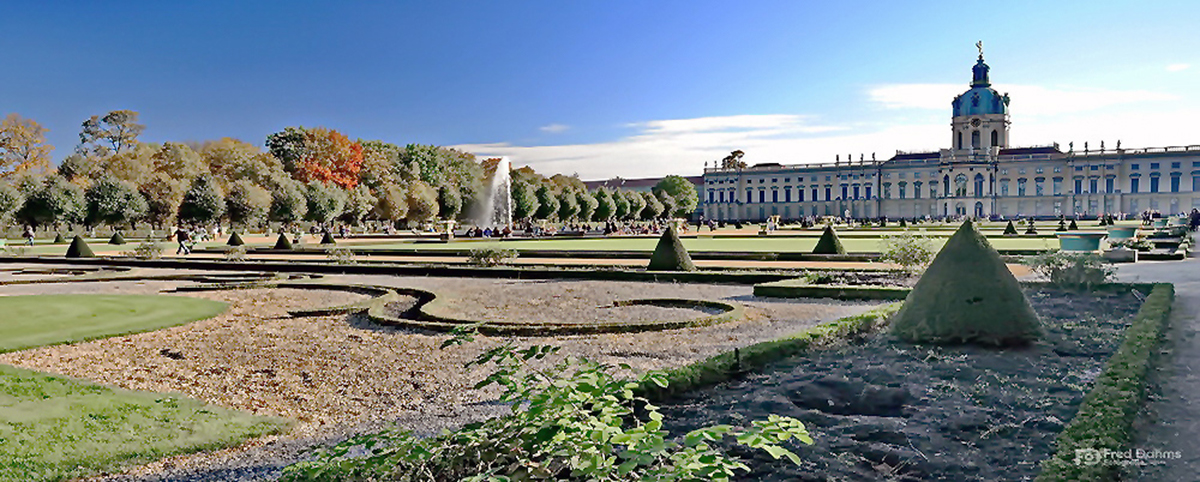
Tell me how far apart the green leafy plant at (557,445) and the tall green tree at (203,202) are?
44.1 meters

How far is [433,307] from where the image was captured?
10617 mm

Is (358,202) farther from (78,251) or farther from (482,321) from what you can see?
(482,321)

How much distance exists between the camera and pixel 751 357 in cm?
563

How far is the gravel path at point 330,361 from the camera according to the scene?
477cm

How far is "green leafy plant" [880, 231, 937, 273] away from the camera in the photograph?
12906mm

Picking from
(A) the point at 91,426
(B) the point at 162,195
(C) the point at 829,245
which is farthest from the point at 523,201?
(A) the point at 91,426

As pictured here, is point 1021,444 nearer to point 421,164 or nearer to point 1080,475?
point 1080,475

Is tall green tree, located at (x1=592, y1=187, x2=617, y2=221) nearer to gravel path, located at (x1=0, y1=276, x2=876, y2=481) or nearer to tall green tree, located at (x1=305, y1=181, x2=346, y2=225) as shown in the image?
tall green tree, located at (x1=305, y1=181, x2=346, y2=225)

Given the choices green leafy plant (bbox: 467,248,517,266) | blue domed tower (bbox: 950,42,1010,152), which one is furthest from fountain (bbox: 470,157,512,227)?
blue domed tower (bbox: 950,42,1010,152)

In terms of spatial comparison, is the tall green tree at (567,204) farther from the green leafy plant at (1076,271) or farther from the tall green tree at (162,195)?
the green leafy plant at (1076,271)

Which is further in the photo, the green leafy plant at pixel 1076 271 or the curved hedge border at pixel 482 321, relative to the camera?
the green leafy plant at pixel 1076 271

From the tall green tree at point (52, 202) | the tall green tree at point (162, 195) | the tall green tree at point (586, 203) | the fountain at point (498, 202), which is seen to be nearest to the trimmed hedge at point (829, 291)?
the fountain at point (498, 202)

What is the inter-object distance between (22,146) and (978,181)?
85.5 metres

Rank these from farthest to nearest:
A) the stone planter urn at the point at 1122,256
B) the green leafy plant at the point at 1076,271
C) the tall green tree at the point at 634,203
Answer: the tall green tree at the point at 634,203
the stone planter urn at the point at 1122,256
the green leafy plant at the point at 1076,271
